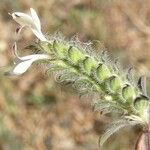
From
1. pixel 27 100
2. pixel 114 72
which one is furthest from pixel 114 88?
pixel 27 100

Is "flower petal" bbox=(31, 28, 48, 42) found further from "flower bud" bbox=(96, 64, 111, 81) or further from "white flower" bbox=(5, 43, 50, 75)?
"flower bud" bbox=(96, 64, 111, 81)

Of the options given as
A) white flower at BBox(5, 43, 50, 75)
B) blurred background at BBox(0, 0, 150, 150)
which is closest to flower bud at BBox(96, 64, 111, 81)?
white flower at BBox(5, 43, 50, 75)

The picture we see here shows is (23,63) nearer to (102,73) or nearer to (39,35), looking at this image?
(39,35)

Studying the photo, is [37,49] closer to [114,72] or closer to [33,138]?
[114,72]

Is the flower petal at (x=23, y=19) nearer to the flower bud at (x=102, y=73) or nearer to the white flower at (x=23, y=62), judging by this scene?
the white flower at (x=23, y=62)

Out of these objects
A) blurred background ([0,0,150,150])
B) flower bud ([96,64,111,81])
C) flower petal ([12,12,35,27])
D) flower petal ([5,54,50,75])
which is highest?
blurred background ([0,0,150,150])

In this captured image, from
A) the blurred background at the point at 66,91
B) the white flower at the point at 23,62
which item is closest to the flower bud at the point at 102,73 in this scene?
the white flower at the point at 23,62

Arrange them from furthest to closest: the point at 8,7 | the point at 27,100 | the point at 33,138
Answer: the point at 8,7 < the point at 27,100 < the point at 33,138
